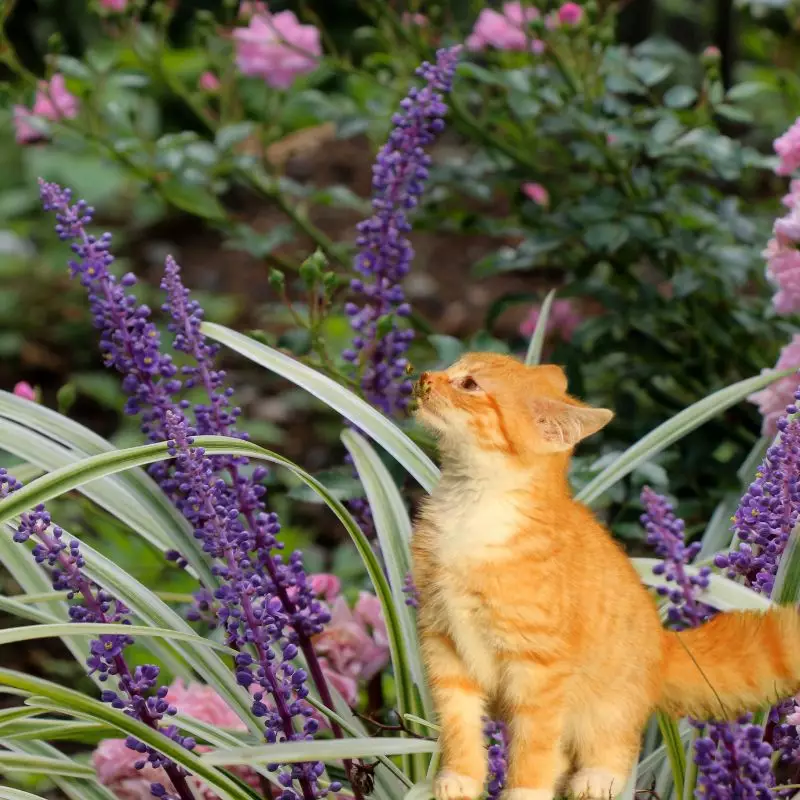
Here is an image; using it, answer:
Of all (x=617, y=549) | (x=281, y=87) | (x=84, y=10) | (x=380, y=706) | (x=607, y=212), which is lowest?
(x=380, y=706)

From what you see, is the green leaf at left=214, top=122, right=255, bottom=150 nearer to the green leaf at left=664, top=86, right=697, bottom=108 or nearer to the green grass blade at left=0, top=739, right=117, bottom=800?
the green leaf at left=664, top=86, right=697, bottom=108

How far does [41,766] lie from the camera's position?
4.67 ft

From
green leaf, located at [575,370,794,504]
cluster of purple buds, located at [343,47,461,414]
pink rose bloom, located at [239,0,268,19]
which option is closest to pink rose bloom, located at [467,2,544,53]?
pink rose bloom, located at [239,0,268,19]

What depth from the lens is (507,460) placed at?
1.00m

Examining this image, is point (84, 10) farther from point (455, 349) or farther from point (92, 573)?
point (92, 573)

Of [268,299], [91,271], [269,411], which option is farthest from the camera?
[268,299]

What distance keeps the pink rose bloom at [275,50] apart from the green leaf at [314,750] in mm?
1758

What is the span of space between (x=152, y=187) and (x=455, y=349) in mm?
941

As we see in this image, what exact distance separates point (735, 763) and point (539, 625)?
0.21m

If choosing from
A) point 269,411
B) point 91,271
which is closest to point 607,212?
point 91,271

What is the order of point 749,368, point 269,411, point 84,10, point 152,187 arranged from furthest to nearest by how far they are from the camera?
point 84,10
point 269,411
point 152,187
point 749,368

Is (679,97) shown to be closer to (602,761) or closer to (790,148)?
(790,148)

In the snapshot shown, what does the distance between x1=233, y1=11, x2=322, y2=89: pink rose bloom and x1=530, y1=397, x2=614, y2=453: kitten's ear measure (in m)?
1.70

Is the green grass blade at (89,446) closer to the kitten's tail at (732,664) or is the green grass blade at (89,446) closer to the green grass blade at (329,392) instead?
the green grass blade at (329,392)
